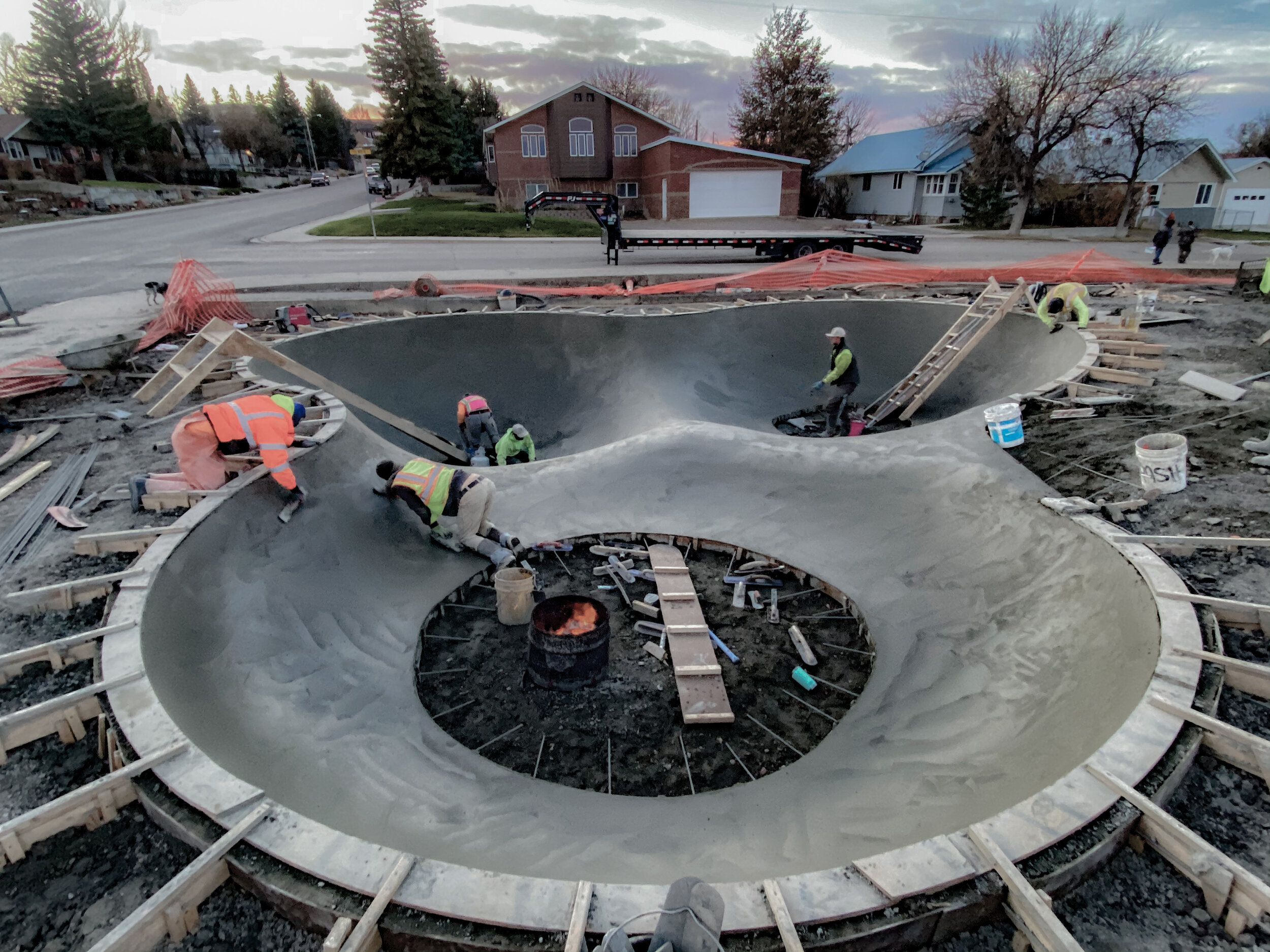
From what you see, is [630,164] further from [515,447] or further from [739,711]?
[739,711]

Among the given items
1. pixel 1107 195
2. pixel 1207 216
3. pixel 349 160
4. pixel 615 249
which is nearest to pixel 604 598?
pixel 615 249

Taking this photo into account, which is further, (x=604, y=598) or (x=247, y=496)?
(x=604, y=598)

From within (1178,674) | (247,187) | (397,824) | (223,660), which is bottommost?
(397,824)

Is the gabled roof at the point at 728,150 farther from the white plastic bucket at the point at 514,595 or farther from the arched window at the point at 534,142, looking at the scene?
the white plastic bucket at the point at 514,595

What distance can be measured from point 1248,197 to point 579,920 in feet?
192

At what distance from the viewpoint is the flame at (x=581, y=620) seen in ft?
19.0

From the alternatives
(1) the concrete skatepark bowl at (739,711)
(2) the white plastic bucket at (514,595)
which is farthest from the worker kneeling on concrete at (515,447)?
(2) the white plastic bucket at (514,595)

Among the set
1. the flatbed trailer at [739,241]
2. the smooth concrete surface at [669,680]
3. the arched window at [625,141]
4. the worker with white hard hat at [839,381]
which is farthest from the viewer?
the arched window at [625,141]

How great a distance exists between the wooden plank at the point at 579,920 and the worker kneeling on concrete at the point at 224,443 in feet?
16.1

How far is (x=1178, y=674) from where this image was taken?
13.0 ft

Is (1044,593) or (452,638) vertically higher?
(1044,593)

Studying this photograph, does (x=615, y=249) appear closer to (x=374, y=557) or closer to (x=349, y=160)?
(x=374, y=557)

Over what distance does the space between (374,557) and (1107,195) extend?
47943mm

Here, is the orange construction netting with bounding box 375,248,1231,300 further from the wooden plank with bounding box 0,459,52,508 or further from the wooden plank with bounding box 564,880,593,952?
the wooden plank with bounding box 564,880,593,952
